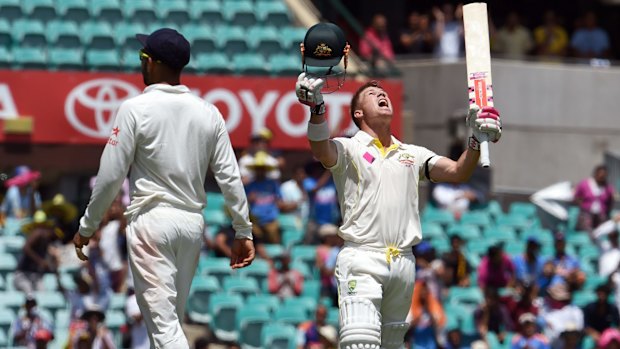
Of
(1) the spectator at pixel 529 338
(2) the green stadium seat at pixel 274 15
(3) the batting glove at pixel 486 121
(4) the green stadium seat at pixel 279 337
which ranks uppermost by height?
(2) the green stadium seat at pixel 274 15

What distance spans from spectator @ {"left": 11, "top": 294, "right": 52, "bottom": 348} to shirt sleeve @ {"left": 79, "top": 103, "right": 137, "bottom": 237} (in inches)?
235

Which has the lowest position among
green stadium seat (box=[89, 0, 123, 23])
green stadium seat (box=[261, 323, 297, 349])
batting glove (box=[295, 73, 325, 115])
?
green stadium seat (box=[261, 323, 297, 349])

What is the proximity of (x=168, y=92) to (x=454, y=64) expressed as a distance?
12.1 metres

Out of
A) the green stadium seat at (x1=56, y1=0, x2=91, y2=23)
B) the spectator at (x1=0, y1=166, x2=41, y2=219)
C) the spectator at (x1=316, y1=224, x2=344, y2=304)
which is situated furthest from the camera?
the green stadium seat at (x1=56, y1=0, x2=91, y2=23)

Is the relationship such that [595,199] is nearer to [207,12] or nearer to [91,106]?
[207,12]

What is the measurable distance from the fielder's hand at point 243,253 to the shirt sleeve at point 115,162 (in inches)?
31.4

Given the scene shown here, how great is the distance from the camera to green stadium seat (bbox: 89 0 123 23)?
20.5 m

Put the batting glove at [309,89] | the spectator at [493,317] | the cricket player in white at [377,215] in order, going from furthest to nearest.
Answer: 1. the spectator at [493,317]
2. the cricket player in white at [377,215]
3. the batting glove at [309,89]

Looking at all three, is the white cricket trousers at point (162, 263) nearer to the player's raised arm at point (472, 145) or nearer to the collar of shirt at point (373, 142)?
the collar of shirt at point (373, 142)

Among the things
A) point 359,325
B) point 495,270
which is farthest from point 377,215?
point 495,270

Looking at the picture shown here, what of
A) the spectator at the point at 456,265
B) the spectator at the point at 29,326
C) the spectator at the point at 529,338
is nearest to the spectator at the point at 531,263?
the spectator at the point at 456,265

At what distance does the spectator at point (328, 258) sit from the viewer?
641 inches

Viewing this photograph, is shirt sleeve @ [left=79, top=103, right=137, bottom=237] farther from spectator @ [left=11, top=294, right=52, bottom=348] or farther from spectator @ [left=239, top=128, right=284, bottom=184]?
spectator @ [left=239, top=128, right=284, bottom=184]

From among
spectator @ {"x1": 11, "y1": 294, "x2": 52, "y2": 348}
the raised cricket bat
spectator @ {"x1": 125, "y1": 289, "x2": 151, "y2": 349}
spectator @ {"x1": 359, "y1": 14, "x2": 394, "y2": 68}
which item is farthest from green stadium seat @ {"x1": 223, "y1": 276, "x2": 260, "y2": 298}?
the raised cricket bat
